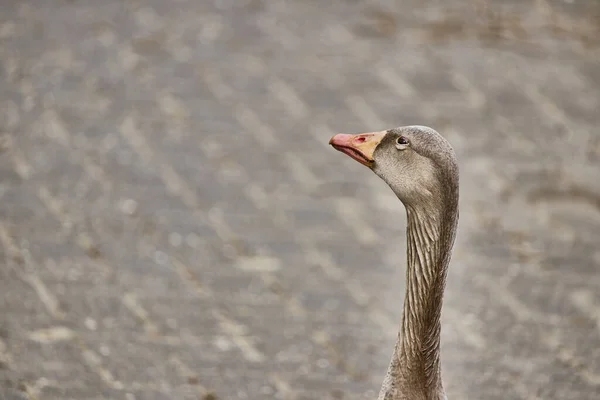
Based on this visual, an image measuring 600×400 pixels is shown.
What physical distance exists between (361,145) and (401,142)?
0.76 ft

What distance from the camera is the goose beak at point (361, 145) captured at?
15.2 feet

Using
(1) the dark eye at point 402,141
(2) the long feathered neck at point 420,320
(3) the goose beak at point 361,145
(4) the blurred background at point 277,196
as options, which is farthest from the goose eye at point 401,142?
(4) the blurred background at point 277,196

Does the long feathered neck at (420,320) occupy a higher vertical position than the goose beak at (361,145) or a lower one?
lower

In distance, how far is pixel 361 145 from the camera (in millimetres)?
4648

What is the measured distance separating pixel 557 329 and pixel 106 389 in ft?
9.09

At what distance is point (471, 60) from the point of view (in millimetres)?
10016

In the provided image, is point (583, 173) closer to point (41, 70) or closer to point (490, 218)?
point (490, 218)

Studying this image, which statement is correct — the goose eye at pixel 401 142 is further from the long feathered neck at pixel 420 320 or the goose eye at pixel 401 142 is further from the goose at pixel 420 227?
the long feathered neck at pixel 420 320

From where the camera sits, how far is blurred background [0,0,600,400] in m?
6.21

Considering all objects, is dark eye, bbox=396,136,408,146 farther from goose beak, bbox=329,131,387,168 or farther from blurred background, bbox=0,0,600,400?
blurred background, bbox=0,0,600,400

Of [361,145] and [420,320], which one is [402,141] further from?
[420,320]

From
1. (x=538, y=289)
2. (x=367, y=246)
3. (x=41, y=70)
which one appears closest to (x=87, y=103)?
(x=41, y=70)

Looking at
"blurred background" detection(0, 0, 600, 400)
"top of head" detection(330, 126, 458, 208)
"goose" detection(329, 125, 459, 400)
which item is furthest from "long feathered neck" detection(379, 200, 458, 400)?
"blurred background" detection(0, 0, 600, 400)

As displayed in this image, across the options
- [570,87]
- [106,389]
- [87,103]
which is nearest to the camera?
[106,389]
